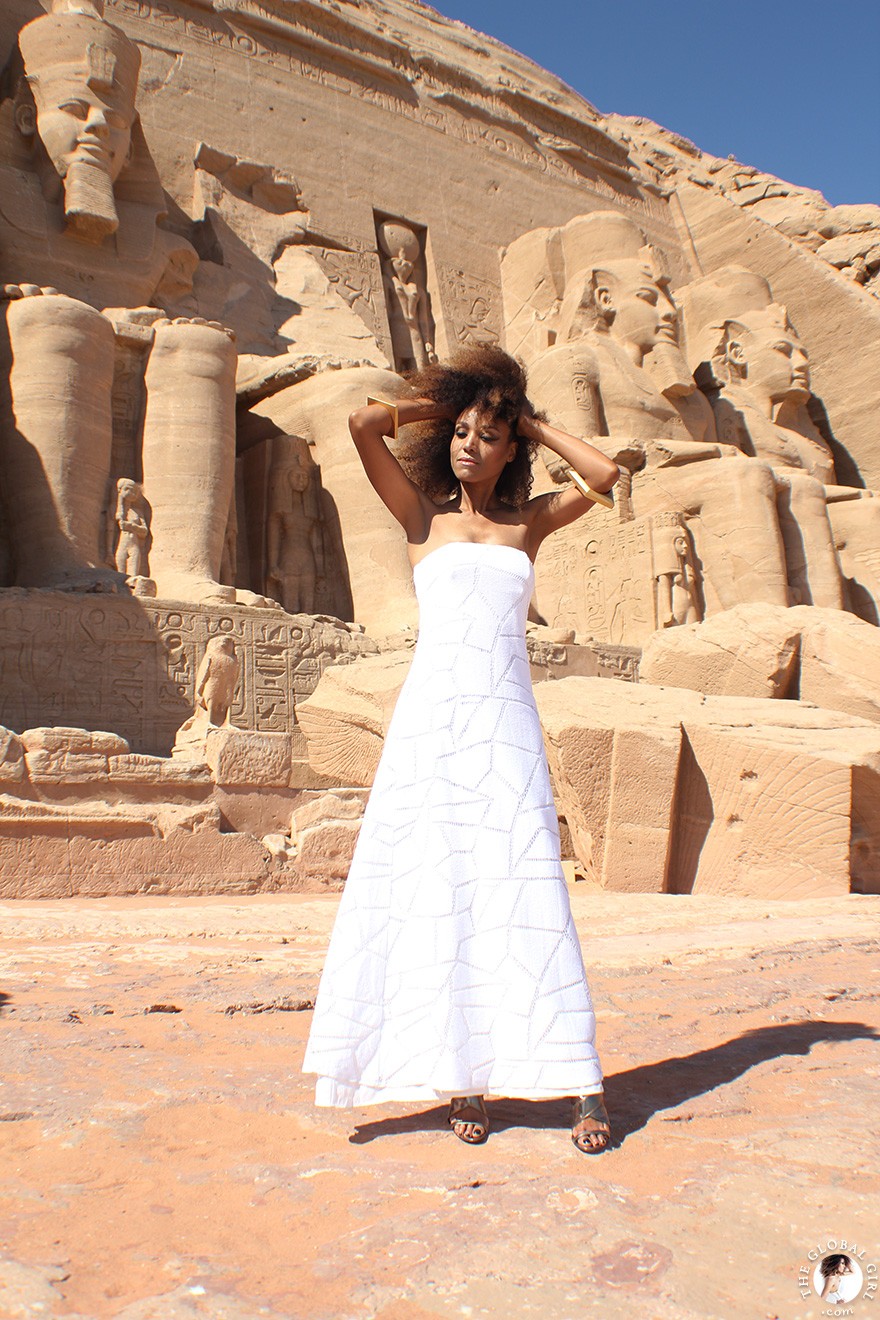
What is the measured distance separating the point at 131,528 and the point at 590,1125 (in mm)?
6573

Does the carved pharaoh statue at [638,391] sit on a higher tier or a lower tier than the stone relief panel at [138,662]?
higher

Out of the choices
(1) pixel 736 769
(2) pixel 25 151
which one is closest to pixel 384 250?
(2) pixel 25 151

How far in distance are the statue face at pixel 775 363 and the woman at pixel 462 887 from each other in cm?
1210

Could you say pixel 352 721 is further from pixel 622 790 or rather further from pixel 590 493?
pixel 590 493

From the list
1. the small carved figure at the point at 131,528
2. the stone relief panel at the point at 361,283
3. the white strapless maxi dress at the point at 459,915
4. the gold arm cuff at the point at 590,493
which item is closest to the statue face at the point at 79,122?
the small carved figure at the point at 131,528

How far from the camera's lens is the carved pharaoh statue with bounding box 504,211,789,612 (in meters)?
10.2

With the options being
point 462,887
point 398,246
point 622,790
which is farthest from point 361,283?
point 462,887

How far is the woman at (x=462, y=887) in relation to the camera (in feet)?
5.39

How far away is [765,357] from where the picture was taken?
13.3m

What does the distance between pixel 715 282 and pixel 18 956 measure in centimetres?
1370

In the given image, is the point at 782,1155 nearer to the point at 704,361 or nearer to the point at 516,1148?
the point at 516,1148

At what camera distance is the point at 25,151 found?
9.27m

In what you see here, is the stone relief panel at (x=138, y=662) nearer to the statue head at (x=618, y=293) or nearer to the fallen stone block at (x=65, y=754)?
the fallen stone block at (x=65, y=754)

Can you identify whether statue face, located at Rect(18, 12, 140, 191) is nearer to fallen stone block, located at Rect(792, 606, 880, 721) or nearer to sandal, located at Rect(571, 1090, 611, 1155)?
fallen stone block, located at Rect(792, 606, 880, 721)
